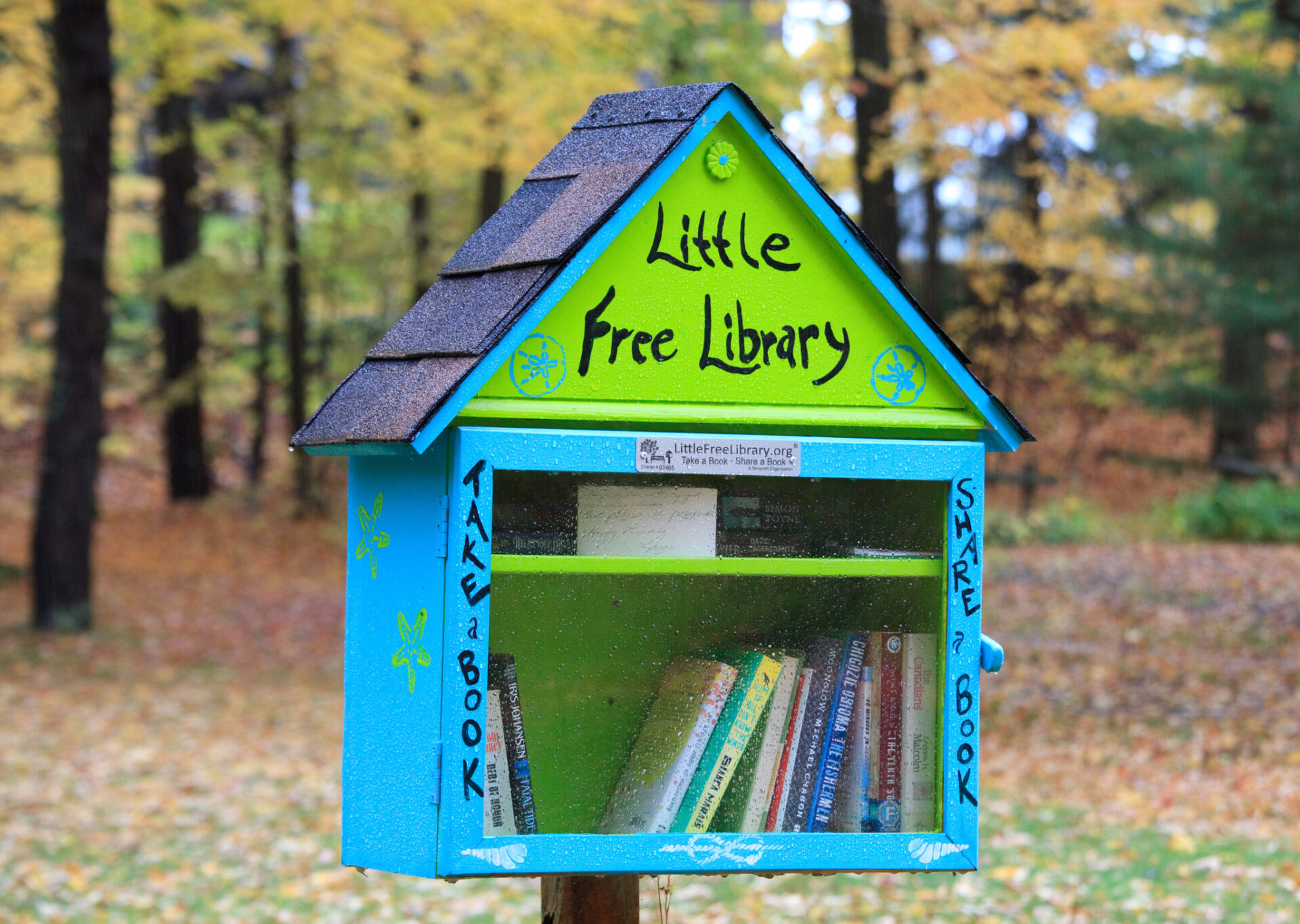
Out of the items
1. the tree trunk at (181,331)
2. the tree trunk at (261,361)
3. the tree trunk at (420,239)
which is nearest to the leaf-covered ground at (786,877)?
the tree trunk at (420,239)

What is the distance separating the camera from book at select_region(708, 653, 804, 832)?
2.24 metres

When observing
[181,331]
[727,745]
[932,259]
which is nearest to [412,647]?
[727,745]

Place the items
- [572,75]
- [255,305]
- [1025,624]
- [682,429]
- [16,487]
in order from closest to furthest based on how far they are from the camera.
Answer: [682,429] < [1025,624] < [572,75] < [255,305] < [16,487]

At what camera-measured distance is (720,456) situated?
2.09 metres

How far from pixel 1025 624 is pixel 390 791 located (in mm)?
10255

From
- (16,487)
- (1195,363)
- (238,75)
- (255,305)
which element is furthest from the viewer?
(238,75)

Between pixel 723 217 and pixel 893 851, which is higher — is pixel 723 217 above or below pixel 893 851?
above

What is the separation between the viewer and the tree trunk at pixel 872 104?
953 centimetres

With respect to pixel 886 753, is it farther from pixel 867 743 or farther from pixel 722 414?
pixel 722 414

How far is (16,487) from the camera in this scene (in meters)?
22.0

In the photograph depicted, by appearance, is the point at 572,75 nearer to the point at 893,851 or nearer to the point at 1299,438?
the point at 893,851

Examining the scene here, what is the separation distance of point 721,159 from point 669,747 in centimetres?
100

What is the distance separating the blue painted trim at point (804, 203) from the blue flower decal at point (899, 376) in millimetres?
34

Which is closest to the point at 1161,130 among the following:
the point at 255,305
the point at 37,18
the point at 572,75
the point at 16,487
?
the point at 572,75
